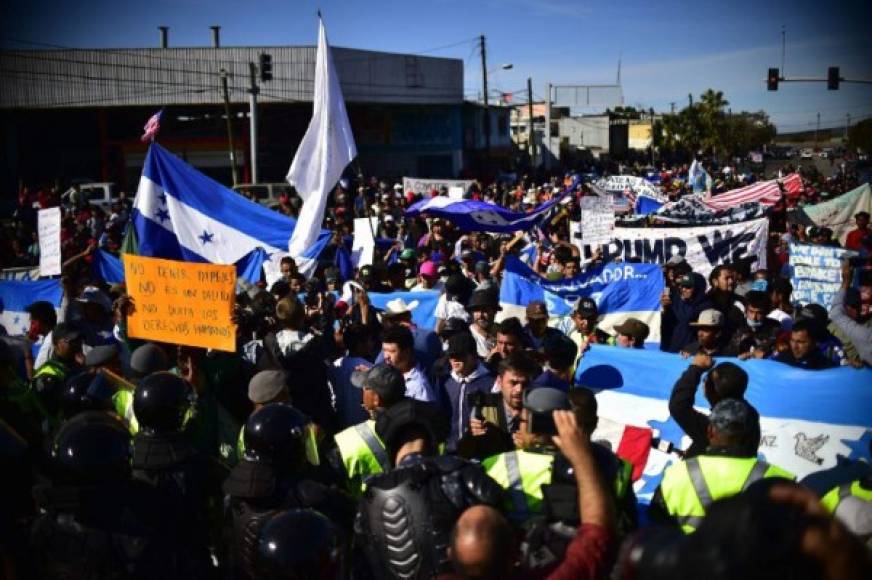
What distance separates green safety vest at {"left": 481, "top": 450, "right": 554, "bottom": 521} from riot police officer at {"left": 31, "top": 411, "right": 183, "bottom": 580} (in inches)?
50.4

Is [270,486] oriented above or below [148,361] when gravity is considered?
below

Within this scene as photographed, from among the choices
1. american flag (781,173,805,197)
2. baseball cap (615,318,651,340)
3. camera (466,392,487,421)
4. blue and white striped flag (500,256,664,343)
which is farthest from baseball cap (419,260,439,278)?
american flag (781,173,805,197)

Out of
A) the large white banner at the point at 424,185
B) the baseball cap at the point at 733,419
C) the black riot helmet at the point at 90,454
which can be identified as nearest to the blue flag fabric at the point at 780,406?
the baseball cap at the point at 733,419

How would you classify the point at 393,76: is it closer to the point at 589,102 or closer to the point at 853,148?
the point at 589,102

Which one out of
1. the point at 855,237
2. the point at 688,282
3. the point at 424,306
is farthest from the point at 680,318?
the point at 855,237

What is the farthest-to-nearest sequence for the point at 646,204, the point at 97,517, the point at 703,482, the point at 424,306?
the point at 646,204, the point at 424,306, the point at 703,482, the point at 97,517

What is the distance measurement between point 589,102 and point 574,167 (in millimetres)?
23287

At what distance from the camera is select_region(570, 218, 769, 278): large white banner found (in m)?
10.5

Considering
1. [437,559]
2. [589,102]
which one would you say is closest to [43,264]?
[437,559]

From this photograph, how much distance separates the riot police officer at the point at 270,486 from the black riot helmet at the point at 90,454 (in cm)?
43

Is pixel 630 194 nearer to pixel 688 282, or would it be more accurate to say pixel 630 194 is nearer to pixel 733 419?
pixel 688 282

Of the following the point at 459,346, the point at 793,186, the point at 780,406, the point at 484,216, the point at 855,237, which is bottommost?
the point at 780,406

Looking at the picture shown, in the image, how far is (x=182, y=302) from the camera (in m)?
6.02

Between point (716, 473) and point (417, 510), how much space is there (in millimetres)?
1275
